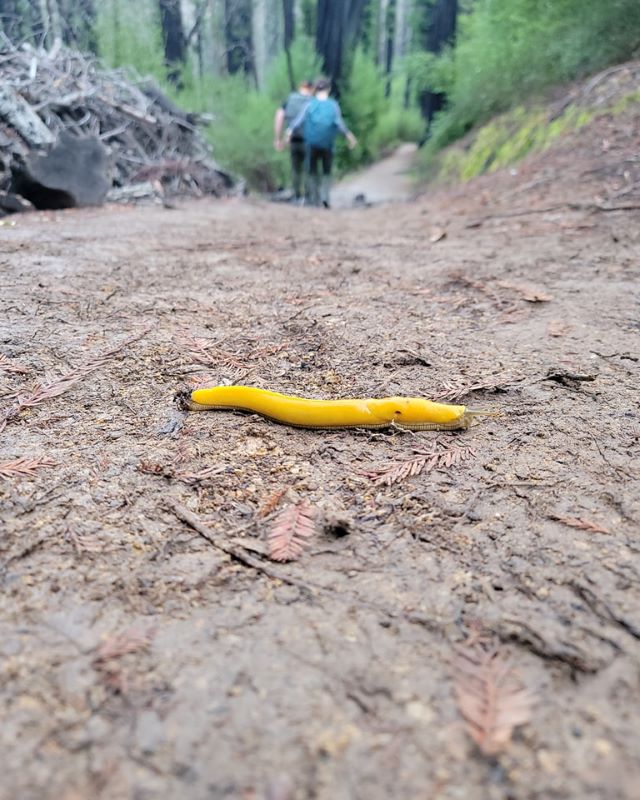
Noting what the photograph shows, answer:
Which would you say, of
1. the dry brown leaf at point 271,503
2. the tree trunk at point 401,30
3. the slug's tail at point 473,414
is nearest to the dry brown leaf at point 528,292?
the slug's tail at point 473,414

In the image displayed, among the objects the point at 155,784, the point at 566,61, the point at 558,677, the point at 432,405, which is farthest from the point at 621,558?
the point at 566,61

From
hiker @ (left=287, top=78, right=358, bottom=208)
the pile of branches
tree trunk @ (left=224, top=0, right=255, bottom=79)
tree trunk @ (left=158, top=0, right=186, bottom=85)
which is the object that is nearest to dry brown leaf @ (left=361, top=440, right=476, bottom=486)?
the pile of branches

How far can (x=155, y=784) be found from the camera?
105 cm

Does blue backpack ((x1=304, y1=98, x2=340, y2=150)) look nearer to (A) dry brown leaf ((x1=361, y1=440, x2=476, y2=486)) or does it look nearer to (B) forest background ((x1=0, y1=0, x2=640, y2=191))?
(B) forest background ((x1=0, y1=0, x2=640, y2=191))

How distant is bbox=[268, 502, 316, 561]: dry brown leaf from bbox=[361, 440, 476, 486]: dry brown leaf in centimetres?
31

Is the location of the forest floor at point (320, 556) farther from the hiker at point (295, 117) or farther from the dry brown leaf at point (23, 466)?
the hiker at point (295, 117)

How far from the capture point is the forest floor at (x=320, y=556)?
111 centimetres

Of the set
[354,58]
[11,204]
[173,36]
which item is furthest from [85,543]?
[354,58]

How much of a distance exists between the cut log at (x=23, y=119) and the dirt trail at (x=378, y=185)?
24.0ft

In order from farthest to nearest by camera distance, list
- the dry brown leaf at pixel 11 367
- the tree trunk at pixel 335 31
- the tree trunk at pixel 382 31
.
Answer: the tree trunk at pixel 382 31 < the tree trunk at pixel 335 31 < the dry brown leaf at pixel 11 367

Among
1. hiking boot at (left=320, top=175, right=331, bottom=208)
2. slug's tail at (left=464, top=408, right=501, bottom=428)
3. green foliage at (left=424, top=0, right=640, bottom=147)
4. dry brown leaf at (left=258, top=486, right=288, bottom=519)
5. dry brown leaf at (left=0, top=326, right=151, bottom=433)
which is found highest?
green foliage at (left=424, top=0, right=640, bottom=147)

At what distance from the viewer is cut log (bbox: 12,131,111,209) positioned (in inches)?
285

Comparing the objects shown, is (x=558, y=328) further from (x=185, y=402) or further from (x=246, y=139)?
(x=246, y=139)

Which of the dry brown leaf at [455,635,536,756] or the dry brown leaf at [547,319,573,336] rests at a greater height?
the dry brown leaf at [547,319,573,336]
